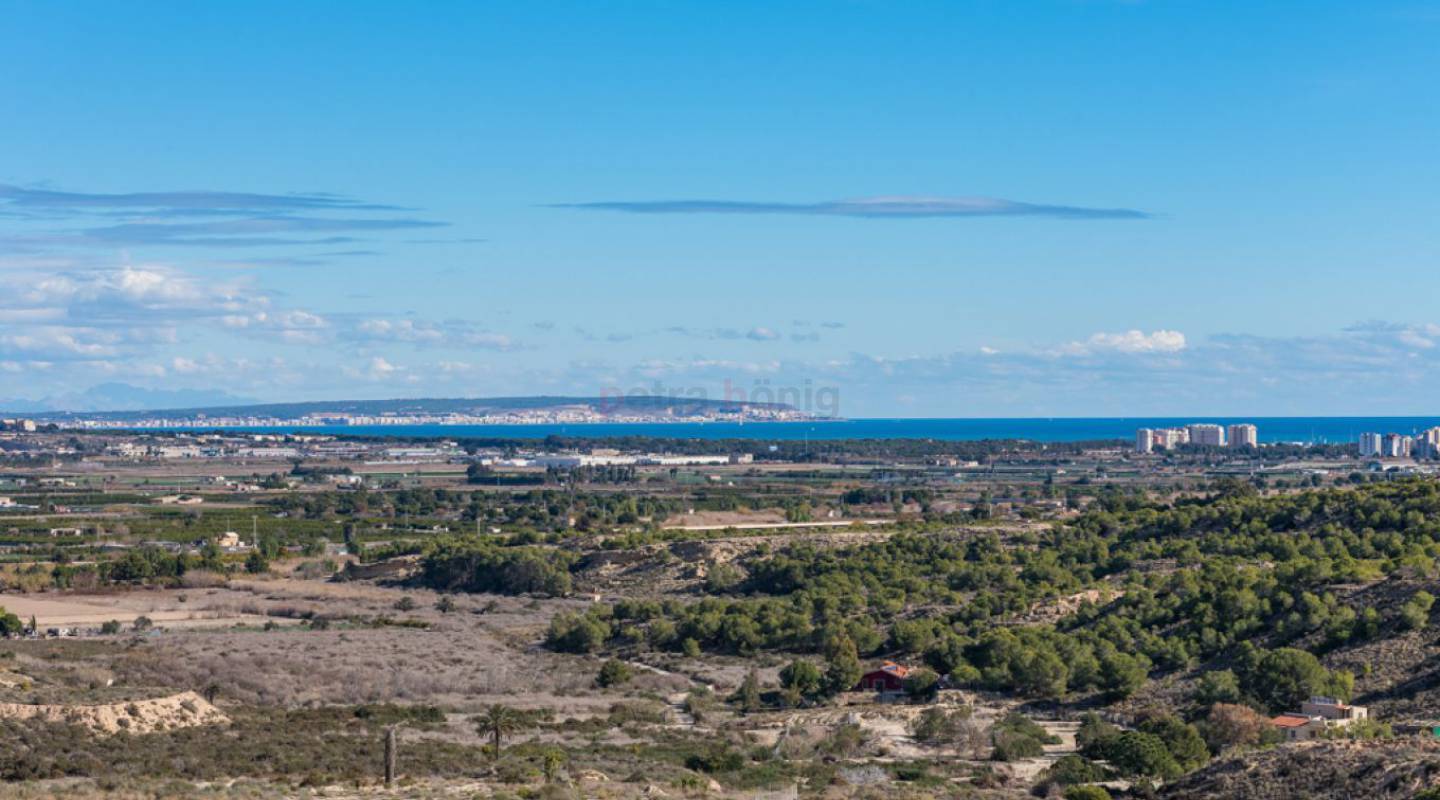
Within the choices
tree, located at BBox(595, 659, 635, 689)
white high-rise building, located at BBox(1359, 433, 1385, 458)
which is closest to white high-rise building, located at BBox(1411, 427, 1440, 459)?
white high-rise building, located at BBox(1359, 433, 1385, 458)

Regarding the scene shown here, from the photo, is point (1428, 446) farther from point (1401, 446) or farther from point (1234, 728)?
point (1234, 728)

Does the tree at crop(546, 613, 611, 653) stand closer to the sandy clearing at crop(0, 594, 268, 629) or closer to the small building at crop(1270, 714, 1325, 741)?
the sandy clearing at crop(0, 594, 268, 629)

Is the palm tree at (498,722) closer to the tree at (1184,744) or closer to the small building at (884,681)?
the small building at (884,681)

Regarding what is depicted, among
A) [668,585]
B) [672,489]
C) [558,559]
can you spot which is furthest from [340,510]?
[668,585]

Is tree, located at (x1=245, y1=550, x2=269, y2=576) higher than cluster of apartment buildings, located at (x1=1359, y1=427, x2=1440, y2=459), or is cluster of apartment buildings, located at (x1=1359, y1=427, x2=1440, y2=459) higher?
cluster of apartment buildings, located at (x1=1359, y1=427, x2=1440, y2=459)

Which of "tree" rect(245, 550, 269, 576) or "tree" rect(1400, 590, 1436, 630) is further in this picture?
"tree" rect(245, 550, 269, 576)

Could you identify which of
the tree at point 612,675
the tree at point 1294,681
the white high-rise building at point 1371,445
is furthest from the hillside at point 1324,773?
the white high-rise building at point 1371,445

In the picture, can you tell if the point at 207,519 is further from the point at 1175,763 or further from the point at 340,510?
the point at 1175,763
